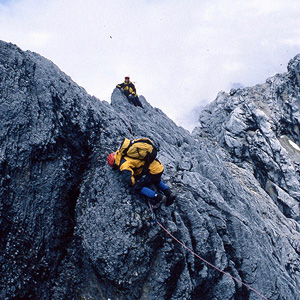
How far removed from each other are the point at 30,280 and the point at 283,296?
1085cm

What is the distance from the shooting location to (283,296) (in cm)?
→ 995

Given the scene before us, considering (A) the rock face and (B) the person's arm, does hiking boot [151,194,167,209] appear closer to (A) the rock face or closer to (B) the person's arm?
(A) the rock face

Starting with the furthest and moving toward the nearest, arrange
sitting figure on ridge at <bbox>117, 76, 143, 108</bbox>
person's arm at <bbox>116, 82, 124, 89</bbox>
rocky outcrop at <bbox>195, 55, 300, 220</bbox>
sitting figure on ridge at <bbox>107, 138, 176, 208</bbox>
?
rocky outcrop at <bbox>195, 55, 300, 220</bbox> → person's arm at <bbox>116, 82, 124, 89</bbox> → sitting figure on ridge at <bbox>117, 76, 143, 108</bbox> → sitting figure on ridge at <bbox>107, 138, 176, 208</bbox>

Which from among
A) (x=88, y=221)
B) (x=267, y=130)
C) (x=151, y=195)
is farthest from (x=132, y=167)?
(x=267, y=130)

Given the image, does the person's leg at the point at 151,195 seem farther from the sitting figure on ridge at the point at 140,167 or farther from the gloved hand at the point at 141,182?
the gloved hand at the point at 141,182

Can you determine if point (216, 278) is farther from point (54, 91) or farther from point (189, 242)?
point (54, 91)

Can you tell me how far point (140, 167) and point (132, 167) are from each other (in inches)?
14.9

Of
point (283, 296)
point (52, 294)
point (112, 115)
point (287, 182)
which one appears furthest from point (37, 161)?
point (287, 182)

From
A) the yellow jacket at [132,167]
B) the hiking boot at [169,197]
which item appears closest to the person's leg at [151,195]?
the hiking boot at [169,197]

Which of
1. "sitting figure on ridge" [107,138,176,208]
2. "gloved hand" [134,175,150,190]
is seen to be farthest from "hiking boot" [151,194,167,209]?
"gloved hand" [134,175,150,190]

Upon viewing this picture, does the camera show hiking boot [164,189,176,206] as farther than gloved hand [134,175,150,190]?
Yes

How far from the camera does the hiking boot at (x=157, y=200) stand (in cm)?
804

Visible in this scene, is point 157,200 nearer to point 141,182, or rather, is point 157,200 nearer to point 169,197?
point 169,197

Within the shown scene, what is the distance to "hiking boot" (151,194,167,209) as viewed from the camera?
8.04m
